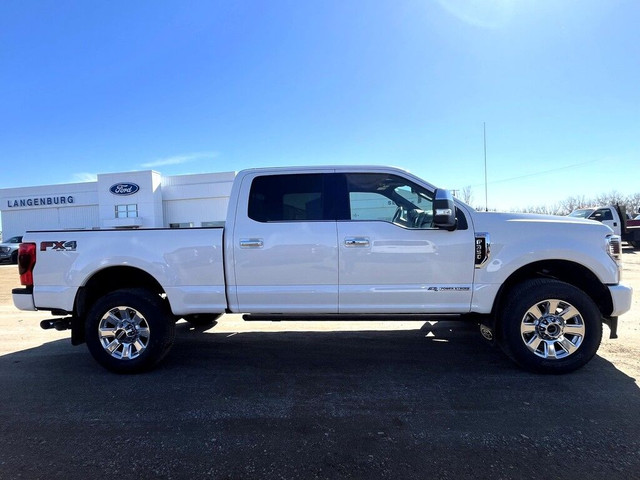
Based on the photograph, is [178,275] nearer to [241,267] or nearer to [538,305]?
[241,267]

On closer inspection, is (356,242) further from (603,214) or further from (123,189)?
(123,189)

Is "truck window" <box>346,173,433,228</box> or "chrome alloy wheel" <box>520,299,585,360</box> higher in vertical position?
"truck window" <box>346,173,433,228</box>

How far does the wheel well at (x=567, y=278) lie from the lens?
13.3ft

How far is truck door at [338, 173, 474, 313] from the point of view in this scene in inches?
156

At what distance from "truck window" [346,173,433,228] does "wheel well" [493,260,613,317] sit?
45.2 inches

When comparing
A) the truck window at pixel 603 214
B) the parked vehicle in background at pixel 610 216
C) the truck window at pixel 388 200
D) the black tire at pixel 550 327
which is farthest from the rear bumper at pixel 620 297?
the truck window at pixel 603 214

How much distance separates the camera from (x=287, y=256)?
4.05 m

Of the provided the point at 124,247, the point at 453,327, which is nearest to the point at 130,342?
the point at 124,247

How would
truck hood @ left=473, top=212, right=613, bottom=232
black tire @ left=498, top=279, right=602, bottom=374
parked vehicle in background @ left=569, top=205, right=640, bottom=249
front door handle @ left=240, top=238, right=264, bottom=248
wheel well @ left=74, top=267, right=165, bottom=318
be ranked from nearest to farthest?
black tire @ left=498, top=279, right=602, bottom=374, truck hood @ left=473, top=212, right=613, bottom=232, front door handle @ left=240, top=238, right=264, bottom=248, wheel well @ left=74, top=267, right=165, bottom=318, parked vehicle in background @ left=569, top=205, right=640, bottom=249

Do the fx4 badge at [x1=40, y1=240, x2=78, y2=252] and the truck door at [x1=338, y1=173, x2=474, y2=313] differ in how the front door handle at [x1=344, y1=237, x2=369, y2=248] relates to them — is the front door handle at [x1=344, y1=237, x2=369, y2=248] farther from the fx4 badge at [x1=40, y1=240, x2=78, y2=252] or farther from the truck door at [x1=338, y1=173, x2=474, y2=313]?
the fx4 badge at [x1=40, y1=240, x2=78, y2=252]

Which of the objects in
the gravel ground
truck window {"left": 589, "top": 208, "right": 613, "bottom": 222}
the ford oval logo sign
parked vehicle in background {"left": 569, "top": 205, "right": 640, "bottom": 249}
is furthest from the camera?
the ford oval logo sign

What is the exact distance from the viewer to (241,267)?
4.11 meters

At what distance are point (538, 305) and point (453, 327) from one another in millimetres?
1817

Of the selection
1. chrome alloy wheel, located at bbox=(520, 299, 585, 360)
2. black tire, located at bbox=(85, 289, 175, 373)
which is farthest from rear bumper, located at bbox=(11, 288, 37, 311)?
chrome alloy wheel, located at bbox=(520, 299, 585, 360)
